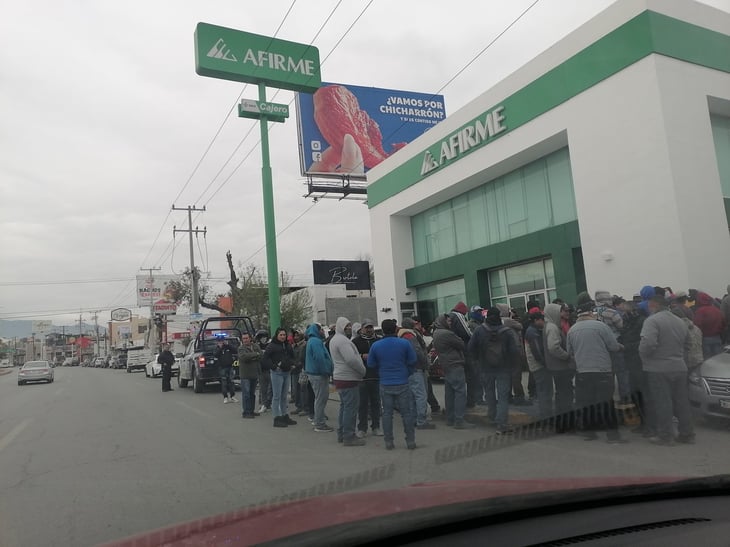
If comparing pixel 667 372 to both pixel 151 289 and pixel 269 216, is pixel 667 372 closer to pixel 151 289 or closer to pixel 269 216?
pixel 269 216

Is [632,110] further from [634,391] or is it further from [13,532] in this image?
[13,532]

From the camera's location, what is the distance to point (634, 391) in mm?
7949

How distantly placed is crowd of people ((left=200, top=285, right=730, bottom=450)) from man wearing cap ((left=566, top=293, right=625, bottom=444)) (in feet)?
0.04

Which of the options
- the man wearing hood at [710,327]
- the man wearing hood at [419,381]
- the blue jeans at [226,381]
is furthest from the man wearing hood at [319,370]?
the man wearing hood at [710,327]

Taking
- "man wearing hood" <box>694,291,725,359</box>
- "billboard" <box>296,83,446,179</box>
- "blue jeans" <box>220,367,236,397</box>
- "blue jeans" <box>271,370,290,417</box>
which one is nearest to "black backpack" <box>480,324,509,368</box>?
"man wearing hood" <box>694,291,725,359</box>

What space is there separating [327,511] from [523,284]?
1702 cm

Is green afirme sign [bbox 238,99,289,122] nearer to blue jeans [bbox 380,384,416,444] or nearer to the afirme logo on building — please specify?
the afirme logo on building

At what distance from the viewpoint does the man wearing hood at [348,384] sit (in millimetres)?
7952

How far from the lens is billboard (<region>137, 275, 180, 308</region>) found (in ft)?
206

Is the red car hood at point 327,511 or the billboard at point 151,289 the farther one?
the billboard at point 151,289

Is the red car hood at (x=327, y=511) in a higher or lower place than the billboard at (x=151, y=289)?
lower

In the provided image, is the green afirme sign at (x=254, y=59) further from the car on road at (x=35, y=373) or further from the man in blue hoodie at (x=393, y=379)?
the car on road at (x=35, y=373)

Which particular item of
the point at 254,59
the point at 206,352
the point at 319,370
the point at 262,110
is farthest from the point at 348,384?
the point at 254,59

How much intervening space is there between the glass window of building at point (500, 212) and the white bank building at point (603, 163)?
0.05 meters
